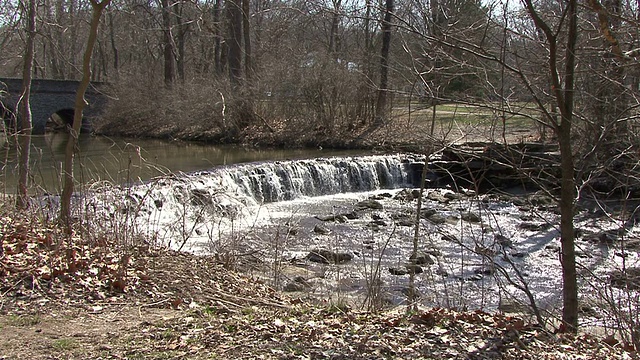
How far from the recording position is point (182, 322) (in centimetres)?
486

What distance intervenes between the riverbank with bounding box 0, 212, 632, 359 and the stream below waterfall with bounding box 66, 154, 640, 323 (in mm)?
483

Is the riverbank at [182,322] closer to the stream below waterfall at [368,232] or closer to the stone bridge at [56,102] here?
the stream below waterfall at [368,232]

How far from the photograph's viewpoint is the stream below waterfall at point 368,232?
7.49m

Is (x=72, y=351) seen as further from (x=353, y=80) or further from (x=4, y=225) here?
(x=353, y=80)

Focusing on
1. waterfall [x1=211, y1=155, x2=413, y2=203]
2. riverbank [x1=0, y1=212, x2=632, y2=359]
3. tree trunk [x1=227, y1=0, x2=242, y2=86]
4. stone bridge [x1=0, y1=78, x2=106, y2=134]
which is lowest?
waterfall [x1=211, y1=155, x2=413, y2=203]

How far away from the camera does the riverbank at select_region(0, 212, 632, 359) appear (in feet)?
14.2

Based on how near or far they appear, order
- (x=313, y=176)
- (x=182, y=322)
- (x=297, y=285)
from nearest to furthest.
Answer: (x=182, y=322), (x=297, y=285), (x=313, y=176)

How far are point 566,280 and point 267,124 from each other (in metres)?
21.5

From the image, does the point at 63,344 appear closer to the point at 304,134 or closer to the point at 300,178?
the point at 300,178

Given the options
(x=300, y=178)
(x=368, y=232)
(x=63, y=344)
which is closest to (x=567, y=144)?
(x=63, y=344)

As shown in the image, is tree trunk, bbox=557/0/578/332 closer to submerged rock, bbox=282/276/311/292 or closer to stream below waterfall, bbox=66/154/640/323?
stream below waterfall, bbox=66/154/640/323

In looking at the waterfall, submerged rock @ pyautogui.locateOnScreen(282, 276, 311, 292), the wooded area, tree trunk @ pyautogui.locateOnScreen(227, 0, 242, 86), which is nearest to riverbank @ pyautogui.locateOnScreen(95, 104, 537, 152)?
the wooded area

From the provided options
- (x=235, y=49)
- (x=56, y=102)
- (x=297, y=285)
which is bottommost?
(x=297, y=285)

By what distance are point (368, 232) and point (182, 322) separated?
7.83 meters
